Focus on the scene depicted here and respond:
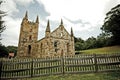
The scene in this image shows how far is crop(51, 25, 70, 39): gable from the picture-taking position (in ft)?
143

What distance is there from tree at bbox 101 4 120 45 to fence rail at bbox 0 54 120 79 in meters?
51.0

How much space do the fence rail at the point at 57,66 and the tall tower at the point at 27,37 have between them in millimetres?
38572

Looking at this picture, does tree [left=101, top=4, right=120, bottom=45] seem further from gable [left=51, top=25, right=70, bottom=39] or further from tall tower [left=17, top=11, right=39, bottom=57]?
tall tower [left=17, top=11, right=39, bottom=57]

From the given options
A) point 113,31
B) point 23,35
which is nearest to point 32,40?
point 23,35

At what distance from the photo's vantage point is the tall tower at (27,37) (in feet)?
162

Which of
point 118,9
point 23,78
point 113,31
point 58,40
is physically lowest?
point 23,78

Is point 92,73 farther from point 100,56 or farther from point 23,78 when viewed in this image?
point 23,78

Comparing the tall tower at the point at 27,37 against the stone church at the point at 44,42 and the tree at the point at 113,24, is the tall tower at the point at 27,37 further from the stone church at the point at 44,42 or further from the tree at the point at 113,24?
the tree at the point at 113,24

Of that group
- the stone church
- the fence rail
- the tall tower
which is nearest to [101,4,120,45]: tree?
the stone church

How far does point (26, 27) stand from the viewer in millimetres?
52781

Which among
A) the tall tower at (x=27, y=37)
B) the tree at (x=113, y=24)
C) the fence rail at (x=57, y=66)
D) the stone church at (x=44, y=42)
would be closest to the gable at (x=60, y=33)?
the stone church at (x=44, y=42)

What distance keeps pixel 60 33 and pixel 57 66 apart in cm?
3395

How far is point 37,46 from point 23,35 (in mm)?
8074

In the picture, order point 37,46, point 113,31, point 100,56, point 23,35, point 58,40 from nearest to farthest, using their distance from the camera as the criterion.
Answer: point 100,56
point 58,40
point 37,46
point 23,35
point 113,31
